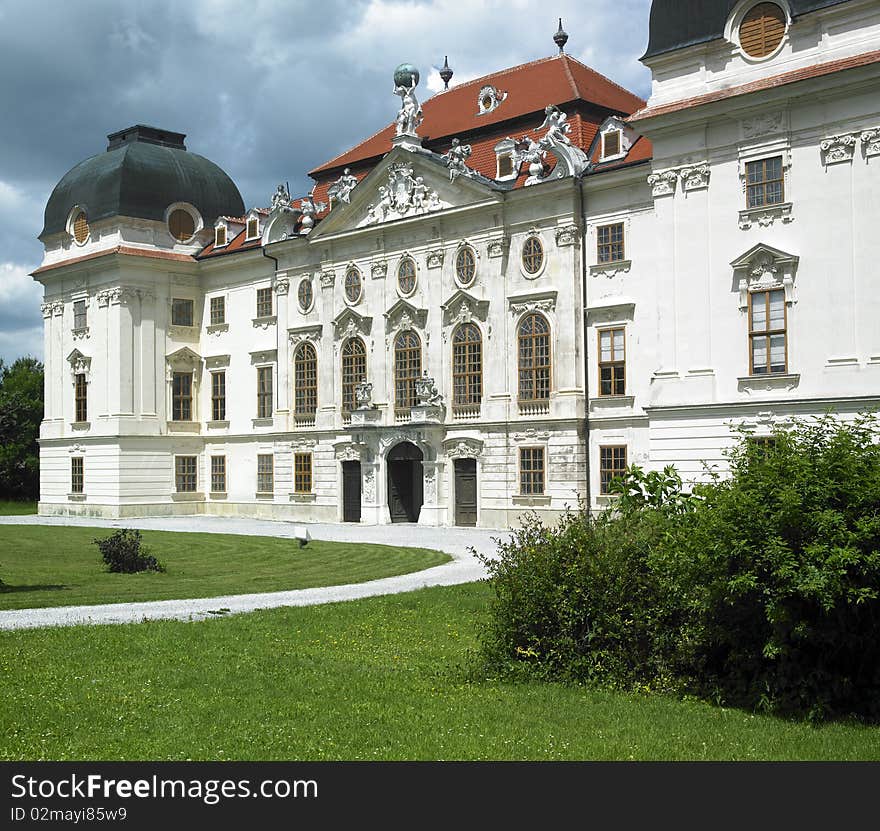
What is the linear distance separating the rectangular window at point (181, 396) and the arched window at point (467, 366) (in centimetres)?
1656

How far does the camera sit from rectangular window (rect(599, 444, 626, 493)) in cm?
3762

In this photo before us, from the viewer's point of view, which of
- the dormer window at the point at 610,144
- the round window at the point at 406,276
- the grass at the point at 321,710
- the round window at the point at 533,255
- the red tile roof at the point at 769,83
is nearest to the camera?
the grass at the point at 321,710

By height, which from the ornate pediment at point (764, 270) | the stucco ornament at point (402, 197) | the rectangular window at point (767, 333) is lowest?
the rectangular window at point (767, 333)

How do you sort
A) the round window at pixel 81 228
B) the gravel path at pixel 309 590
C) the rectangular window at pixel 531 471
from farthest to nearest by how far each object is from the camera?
the round window at pixel 81 228
the rectangular window at pixel 531 471
the gravel path at pixel 309 590

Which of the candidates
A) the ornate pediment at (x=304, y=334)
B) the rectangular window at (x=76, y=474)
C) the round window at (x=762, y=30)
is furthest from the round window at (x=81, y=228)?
the round window at (x=762, y=30)

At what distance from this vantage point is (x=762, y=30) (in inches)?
1258

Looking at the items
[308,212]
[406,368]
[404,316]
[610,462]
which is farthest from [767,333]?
[308,212]

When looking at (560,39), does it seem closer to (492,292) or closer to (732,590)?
(492,292)

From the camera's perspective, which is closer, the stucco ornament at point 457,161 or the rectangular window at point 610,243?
the rectangular window at point 610,243

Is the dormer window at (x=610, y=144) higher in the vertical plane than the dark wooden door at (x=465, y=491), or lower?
higher

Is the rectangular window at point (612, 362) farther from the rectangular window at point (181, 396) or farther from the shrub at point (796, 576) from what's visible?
the shrub at point (796, 576)

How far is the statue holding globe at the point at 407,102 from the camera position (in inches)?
1735

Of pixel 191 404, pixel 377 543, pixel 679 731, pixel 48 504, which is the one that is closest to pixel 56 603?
pixel 679 731

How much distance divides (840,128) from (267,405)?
92.2ft
